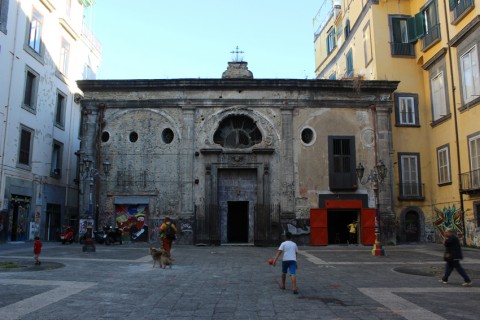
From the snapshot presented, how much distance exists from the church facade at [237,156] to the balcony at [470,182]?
373 centimetres

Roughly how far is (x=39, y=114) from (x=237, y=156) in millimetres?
11947

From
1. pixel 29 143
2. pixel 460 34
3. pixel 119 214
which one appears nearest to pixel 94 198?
pixel 119 214

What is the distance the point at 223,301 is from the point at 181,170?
54.7ft

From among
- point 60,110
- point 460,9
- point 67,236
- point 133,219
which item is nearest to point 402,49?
point 460,9

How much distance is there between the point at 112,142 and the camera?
25172 mm

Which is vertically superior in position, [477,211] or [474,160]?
[474,160]

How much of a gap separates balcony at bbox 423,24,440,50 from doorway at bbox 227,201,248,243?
14095 mm

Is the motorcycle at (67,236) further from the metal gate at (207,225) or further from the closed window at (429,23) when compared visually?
the closed window at (429,23)

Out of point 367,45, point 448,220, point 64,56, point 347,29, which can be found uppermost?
point 347,29

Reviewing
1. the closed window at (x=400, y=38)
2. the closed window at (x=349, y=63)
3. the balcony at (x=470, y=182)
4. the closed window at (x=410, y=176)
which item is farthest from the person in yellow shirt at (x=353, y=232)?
the closed window at (x=349, y=63)

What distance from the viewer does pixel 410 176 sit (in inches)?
1031

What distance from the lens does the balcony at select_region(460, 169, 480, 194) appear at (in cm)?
2131

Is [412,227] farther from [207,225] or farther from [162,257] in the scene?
[162,257]

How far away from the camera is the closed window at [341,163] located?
24547 mm
